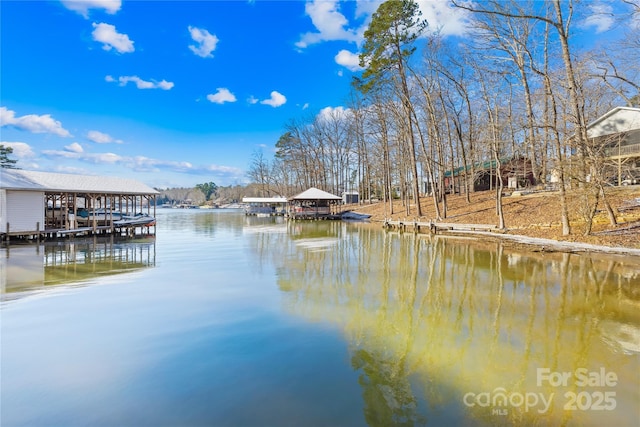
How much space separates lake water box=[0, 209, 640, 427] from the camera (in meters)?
3.38

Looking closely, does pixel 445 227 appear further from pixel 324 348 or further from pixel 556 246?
pixel 324 348

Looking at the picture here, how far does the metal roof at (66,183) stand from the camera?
59.6ft

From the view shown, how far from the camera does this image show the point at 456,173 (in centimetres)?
3703

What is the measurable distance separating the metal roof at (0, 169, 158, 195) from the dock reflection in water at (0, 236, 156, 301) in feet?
11.9

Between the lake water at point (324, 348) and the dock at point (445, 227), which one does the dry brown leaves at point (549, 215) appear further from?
the lake water at point (324, 348)

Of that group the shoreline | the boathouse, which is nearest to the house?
the shoreline

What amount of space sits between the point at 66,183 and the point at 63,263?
457 inches

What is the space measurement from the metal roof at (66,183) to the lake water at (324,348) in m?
11.5

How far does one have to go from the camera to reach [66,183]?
2058 centimetres

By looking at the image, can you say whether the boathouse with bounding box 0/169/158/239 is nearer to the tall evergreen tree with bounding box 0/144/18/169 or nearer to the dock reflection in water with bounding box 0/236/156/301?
the dock reflection in water with bounding box 0/236/156/301

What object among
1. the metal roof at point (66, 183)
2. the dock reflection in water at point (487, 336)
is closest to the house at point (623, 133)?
the dock reflection in water at point (487, 336)

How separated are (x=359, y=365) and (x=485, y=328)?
251 cm

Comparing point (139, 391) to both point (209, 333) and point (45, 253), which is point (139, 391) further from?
point (45, 253)

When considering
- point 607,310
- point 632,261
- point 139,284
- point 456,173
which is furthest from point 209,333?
point 456,173
